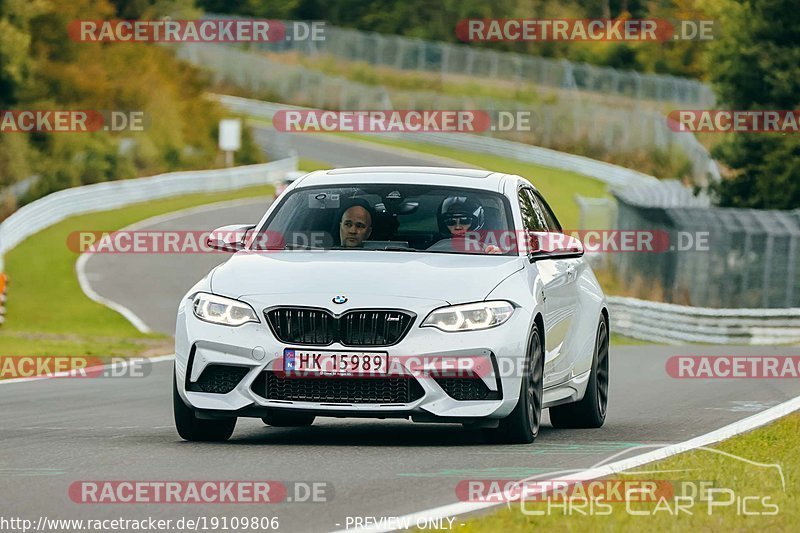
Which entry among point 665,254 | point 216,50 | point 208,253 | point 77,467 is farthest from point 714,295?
point 216,50

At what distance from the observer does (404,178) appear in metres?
11.8

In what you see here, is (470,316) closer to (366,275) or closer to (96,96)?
(366,275)

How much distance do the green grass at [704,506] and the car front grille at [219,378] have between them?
248cm

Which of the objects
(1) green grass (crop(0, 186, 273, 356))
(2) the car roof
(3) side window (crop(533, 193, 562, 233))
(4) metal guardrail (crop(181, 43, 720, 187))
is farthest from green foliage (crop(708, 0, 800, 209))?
(2) the car roof

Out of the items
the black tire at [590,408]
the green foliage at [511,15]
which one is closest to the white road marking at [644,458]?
the black tire at [590,408]

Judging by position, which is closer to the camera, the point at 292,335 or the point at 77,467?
the point at 77,467

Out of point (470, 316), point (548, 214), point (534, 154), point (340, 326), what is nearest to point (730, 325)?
point (548, 214)

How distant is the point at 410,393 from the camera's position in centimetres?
1031

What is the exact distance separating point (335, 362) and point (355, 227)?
1.40 metres

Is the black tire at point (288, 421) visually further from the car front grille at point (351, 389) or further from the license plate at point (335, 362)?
the license plate at point (335, 362)

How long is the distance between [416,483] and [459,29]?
9647 centimetres

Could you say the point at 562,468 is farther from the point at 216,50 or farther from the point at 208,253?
the point at 216,50

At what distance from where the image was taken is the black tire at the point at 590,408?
12578mm

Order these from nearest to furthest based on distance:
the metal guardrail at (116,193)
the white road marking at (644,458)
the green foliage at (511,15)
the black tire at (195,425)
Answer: the white road marking at (644,458) → the black tire at (195,425) → the metal guardrail at (116,193) → the green foliage at (511,15)
